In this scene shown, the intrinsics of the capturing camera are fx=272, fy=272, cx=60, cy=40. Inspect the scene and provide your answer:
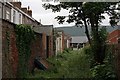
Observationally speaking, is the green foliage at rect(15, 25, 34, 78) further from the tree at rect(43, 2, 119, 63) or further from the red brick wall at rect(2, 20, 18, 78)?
the tree at rect(43, 2, 119, 63)

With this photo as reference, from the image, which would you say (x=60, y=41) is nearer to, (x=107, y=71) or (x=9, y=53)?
(x=107, y=71)

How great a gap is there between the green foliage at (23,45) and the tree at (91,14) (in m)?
2.88

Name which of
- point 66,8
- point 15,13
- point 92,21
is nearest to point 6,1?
point 15,13

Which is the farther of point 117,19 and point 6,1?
point 6,1

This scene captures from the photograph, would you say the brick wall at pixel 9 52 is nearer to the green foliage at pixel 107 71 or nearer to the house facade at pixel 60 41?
the green foliage at pixel 107 71

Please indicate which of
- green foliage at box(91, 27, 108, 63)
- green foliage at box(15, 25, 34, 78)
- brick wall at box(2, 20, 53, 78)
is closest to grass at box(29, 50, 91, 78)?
green foliage at box(15, 25, 34, 78)

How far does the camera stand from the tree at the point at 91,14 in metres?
13.1

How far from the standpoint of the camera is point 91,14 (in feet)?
49.8

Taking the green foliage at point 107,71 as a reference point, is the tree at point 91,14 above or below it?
above

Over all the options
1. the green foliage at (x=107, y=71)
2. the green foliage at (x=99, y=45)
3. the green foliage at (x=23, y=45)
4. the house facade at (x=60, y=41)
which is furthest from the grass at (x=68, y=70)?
the house facade at (x=60, y=41)

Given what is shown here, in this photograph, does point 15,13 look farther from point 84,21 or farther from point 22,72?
point 22,72

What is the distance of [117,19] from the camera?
1623 centimetres

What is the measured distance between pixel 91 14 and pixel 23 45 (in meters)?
5.37

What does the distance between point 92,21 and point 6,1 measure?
7521mm
